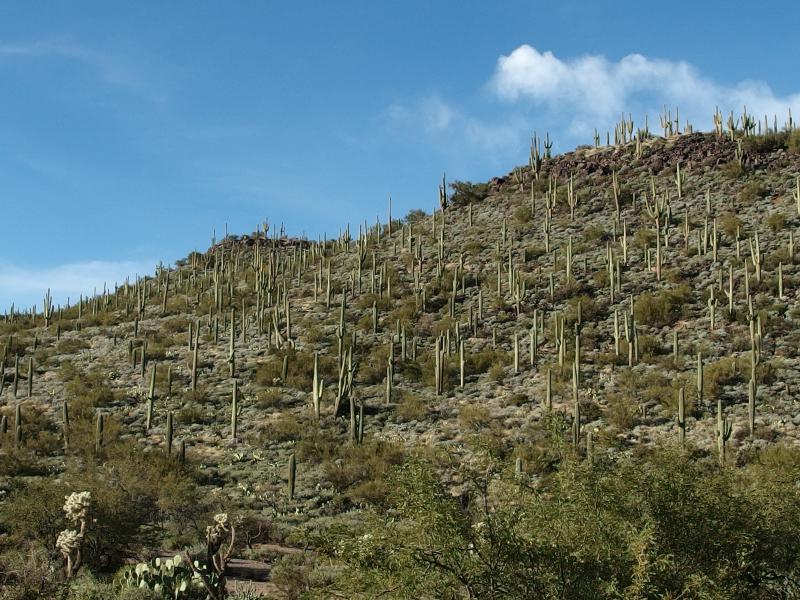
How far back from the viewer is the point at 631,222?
38594 mm

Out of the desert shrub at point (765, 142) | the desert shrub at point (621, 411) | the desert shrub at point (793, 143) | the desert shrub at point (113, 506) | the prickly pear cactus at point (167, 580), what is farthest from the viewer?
the desert shrub at point (765, 142)

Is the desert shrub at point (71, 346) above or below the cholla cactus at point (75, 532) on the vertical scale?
above

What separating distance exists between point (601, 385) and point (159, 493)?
13446mm

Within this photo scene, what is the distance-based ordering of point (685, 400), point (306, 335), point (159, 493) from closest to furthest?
point (159, 493) < point (685, 400) < point (306, 335)

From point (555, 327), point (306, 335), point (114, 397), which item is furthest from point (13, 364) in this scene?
point (555, 327)

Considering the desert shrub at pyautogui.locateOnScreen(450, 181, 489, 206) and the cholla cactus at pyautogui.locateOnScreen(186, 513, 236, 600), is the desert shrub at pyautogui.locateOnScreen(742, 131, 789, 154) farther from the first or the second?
the cholla cactus at pyautogui.locateOnScreen(186, 513, 236, 600)

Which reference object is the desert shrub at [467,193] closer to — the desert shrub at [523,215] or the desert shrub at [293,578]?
the desert shrub at [523,215]

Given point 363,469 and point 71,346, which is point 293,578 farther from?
point 71,346

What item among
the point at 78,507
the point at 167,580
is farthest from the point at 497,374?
the point at 78,507

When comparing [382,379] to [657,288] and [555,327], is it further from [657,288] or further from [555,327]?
[657,288]

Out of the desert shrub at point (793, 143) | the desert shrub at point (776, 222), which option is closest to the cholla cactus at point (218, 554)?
the desert shrub at point (776, 222)

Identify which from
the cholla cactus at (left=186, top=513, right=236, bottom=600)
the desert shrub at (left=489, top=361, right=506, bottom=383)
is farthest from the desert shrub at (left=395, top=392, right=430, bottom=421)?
the cholla cactus at (left=186, top=513, right=236, bottom=600)

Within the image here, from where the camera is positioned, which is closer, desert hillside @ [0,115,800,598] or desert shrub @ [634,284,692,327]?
desert hillside @ [0,115,800,598]

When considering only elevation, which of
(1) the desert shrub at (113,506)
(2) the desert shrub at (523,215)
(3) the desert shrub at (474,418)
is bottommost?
(1) the desert shrub at (113,506)
